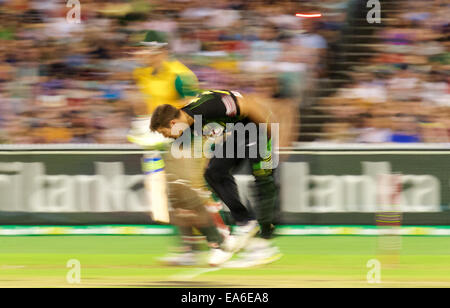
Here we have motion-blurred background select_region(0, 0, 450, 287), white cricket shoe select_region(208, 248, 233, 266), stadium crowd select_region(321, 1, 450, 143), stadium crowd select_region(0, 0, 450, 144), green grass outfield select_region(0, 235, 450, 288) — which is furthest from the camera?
stadium crowd select_region(0, 0, 450, 144)

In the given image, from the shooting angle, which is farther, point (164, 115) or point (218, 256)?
point (218, 256)

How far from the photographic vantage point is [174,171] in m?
7.25

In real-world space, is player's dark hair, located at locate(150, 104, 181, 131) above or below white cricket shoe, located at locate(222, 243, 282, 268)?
above

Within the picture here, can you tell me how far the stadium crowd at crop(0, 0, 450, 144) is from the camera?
34.2 ft

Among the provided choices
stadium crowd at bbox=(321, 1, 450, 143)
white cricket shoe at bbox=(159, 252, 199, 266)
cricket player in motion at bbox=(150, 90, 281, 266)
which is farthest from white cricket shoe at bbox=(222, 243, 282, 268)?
stadium crowd at bbox=(321, 1, 450, 143)

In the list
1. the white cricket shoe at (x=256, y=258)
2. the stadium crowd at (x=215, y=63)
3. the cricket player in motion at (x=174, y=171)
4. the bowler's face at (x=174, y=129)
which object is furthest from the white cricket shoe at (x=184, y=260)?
the stadium crowd at (x=215, y=63)

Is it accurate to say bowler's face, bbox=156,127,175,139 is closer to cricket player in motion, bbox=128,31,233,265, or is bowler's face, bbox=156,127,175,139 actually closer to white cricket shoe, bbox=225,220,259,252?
cricket player in motion, bbox=128,31,233,265

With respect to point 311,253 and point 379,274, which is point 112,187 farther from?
point 379,274

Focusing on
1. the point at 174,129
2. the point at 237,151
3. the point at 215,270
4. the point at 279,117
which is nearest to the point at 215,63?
the point at 279,117

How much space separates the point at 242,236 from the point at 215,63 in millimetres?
4263

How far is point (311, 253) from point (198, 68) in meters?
3.94

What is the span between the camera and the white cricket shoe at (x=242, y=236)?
7.29 meters

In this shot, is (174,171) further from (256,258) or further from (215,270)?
(256,258)

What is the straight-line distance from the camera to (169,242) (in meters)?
8.81
